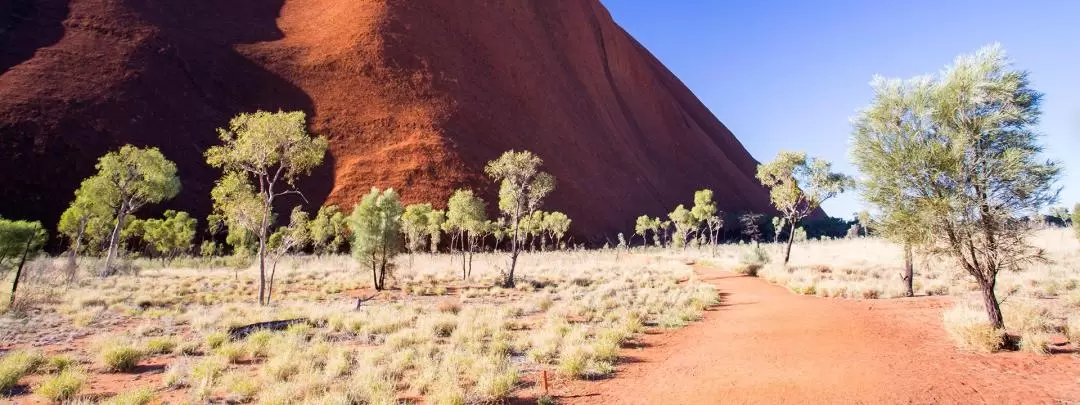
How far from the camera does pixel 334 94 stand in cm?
5988

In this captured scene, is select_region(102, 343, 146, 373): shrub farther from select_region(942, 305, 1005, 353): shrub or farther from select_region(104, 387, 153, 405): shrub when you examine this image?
select_region(942, 305, 1005, 353): shrub

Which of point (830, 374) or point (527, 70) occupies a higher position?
point (527, 70)

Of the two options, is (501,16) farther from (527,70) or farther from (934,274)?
(934,274)

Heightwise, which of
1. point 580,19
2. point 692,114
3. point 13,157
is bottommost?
point 13,157

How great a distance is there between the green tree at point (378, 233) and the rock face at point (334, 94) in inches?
1013

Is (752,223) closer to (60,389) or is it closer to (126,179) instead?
(126,179)

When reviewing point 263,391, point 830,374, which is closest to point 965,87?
point 830,374

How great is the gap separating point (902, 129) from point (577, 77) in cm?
7864

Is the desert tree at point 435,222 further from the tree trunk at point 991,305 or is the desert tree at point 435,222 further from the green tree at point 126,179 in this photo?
the tree trunk at point 991,305

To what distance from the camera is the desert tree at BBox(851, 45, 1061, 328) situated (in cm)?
898

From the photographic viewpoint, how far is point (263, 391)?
6.68 meters

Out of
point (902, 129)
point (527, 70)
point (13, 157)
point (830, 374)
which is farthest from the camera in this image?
point (527, 70)

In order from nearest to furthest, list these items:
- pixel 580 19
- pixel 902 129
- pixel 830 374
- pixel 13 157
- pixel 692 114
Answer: pixel 830 374, pixel 902 129, pixel 13 157, pixel 580 19, pixel 692 114

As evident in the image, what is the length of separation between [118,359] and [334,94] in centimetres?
5741
